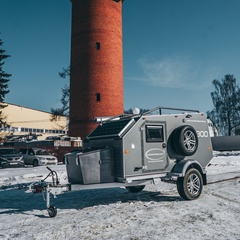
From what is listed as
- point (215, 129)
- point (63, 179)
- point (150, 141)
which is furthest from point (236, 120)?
point (150, 141)

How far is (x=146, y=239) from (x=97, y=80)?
26.2 meters

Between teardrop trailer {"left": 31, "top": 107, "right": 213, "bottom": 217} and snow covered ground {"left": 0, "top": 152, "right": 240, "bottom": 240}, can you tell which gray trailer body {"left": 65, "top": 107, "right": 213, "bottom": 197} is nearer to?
teardrop trailer {"left": 31, "top": 107, "right": 213, "bottom": 217}

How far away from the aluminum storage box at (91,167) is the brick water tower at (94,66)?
23.0 m

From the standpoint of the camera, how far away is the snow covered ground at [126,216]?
17.9 feet

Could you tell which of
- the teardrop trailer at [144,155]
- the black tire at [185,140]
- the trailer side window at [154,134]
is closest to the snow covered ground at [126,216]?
the teardrop trailer at [144,155]

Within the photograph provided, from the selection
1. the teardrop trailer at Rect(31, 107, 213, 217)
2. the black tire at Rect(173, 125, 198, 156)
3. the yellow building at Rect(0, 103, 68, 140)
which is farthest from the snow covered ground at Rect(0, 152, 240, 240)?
the yellow building at Rect(0, 103, 68, 140)

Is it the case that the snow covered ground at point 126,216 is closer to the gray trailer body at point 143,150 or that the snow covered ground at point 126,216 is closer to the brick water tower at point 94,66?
the gray trailer body at point 143,150

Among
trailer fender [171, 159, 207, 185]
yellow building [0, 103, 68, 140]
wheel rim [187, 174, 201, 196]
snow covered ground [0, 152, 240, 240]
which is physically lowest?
snow covered ground [0, 152, 240, 240]

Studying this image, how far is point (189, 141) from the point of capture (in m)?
8.49

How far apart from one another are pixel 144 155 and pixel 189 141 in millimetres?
1653

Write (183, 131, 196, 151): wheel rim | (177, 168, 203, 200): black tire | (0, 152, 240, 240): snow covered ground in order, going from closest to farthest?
(0, 152, 240, 240): snow covered ground → (177, 168, 203, 200): black tire → (183, 131, 196, 151): wheel rim

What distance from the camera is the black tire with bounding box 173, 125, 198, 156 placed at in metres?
8.18

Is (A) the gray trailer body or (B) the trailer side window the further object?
(B) the trailer side window

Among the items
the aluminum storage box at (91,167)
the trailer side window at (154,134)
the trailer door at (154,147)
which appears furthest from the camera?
the trailer side window at (154,134)
